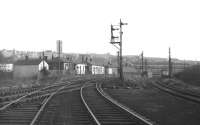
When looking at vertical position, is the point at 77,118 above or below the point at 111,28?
below

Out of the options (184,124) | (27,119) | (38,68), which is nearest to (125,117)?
(184,124)

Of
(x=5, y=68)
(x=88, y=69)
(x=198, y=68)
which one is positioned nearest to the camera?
(x=198, y=68)

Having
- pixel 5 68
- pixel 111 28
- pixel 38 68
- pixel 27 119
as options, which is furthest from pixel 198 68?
pixel 27 119

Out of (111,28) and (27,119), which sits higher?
(111,28)

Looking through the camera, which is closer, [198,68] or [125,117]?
[125,117]

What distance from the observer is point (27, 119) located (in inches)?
526

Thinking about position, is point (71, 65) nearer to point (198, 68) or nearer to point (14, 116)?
point (198, 68)

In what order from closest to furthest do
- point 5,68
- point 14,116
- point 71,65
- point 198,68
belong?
point 14,116 < point 198,68 < point 5,68 < point 71,65

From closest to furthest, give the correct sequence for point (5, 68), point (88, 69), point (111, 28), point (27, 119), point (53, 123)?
point (53, 123), point (27, 119), point (111, 28), point (5, 68), point (88, 69)

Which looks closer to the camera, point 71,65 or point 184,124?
point 184,124

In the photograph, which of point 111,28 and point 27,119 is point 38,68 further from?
point 27,119

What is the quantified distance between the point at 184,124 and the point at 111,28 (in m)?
35.8

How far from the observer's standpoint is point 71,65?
10794 centimetres

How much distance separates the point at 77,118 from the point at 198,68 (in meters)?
54.7
